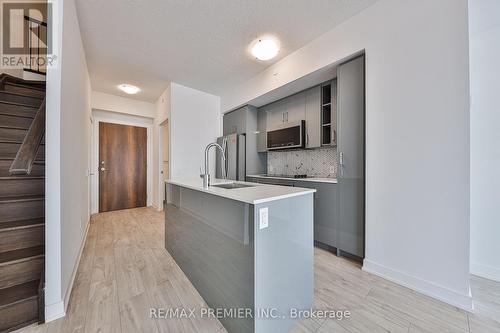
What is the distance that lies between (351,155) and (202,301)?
211 centimetres

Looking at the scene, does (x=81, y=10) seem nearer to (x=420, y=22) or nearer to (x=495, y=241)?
(x=420, y=22)

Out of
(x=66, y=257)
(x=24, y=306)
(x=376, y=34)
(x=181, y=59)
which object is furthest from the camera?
(x=181, y=59)

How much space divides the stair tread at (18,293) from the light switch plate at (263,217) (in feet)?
5.53

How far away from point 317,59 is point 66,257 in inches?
133

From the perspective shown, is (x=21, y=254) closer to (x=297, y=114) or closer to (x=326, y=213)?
(x=326, y=213)

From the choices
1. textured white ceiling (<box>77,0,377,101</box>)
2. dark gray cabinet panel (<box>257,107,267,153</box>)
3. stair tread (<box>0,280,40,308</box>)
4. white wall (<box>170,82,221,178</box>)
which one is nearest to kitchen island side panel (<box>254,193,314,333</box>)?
stair tread (<box>0,280,40,308</box>)

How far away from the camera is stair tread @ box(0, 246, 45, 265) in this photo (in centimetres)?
141

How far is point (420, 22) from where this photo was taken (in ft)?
5.55

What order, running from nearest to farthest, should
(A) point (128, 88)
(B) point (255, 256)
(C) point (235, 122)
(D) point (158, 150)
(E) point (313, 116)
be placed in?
(B) point (255, 256)
(E) point (313, 116)
(A) point (128, 88)
(C) point (235, 122)
(D) point (158, 150)

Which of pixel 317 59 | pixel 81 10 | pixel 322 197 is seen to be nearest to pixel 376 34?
pixel 317 59

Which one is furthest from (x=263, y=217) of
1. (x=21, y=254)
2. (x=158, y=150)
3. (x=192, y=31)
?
(x=158, y=150)

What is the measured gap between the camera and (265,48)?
8.48 ft

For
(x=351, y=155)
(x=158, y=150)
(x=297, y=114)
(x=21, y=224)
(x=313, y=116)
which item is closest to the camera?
(x=21, y=224)

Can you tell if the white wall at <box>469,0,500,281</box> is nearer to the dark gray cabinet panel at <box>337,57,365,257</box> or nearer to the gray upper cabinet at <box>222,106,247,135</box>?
the dark gray cabinet panel at <box>337,57,365,257</box>
